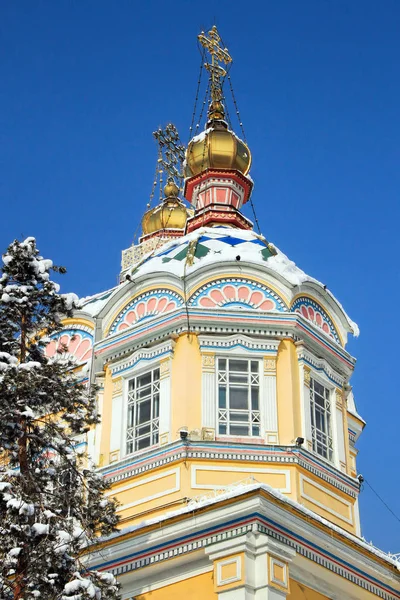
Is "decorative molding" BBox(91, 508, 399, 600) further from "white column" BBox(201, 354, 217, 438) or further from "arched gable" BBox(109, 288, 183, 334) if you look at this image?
"arched gable" BBox(109, 288, 183, 334)

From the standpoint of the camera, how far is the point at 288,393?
17266 mm

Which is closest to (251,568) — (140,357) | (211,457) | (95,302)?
(211,457)

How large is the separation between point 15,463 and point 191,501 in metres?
4.06

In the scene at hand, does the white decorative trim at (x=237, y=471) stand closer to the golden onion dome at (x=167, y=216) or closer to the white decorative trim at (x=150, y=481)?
the white decorative trim at (x=150, y=481)

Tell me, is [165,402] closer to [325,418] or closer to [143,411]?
[143,411]

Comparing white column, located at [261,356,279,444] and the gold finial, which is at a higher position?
the gold finial

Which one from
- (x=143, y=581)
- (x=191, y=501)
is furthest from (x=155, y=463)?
(x=143, y=581)

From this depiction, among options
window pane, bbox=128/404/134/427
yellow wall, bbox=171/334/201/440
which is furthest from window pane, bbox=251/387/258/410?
window pane, bbox=128/404/134/427

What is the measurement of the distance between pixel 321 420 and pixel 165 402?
257 centimetres

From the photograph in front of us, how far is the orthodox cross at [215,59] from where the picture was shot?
2420 centimetres

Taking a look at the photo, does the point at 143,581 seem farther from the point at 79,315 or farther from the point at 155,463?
the point at 79,315

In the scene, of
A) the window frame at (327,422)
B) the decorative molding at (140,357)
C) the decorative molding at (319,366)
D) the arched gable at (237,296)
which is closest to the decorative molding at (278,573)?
the window frame at (327,422)

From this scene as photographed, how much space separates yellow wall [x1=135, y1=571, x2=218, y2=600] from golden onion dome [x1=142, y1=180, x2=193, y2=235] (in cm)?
1499

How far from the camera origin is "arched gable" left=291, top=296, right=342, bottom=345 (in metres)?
18.4
